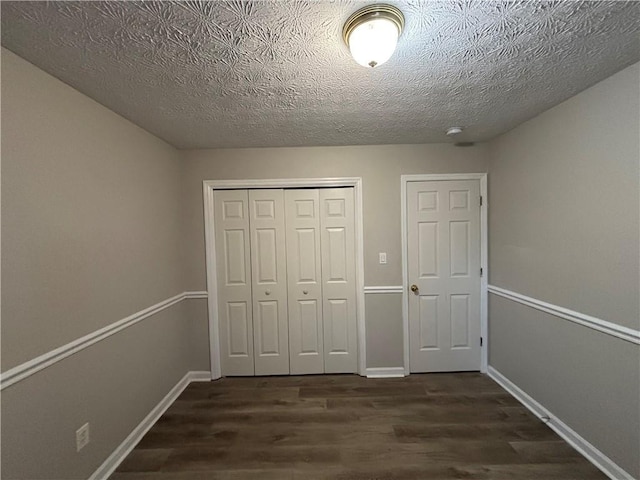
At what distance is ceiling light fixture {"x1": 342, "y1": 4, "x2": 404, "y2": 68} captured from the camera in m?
0.99

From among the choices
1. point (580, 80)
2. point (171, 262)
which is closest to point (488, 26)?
point (580, 80)

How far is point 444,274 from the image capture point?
2676 mm

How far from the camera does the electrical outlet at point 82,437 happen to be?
144 centimetres

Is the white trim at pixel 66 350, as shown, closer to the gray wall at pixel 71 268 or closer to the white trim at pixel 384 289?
the gray wall at pixel 71 268

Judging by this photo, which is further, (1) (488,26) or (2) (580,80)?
(2) (580,80)

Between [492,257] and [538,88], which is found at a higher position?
[538,88]

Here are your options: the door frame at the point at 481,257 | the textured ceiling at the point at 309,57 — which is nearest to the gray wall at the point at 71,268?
the textured ceiling at the point at 309,57

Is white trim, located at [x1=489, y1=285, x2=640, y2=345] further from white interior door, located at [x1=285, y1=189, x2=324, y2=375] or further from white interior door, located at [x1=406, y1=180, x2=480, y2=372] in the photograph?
white interior door, located at [x1=285, y1=189, x2=324, y2=375]

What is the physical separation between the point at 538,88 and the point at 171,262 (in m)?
3.08

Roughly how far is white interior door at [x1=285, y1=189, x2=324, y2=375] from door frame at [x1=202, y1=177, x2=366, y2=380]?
123 millimetres

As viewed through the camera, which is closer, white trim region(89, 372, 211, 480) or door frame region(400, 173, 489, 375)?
white trim region(89, 372, 211, 480)

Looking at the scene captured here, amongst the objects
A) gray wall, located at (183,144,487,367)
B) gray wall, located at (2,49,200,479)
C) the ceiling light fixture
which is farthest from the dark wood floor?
the ceiling light fixture

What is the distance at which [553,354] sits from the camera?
190cm

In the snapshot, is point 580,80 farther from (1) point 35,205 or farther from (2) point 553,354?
(1) point 35,205
